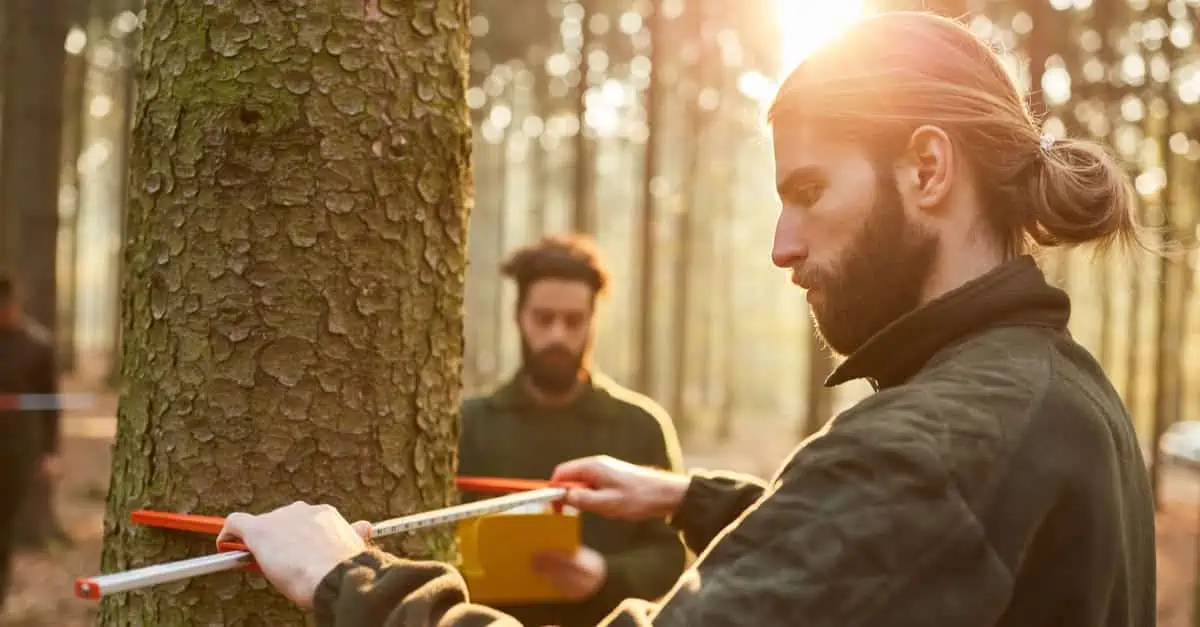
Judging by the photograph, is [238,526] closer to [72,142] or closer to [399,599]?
[399,599]

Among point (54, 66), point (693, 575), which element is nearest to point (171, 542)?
point (693, 575)

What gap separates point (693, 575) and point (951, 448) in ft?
1.20

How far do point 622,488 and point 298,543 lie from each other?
103 centimetres

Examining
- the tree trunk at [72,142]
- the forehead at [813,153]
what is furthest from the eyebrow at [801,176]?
the tree trunk at [72,142]

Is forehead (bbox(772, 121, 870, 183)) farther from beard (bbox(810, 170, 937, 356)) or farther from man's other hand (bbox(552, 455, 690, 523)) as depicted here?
man's other hand (bbox(552, 455, 690, 523))

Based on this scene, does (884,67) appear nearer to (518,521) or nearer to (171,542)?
(171,542)

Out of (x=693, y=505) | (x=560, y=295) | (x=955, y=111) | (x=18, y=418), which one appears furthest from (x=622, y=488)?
(x=18, y=418)

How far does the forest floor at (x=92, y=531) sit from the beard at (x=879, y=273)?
6133 mm

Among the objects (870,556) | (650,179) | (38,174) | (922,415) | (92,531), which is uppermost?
(650,179)

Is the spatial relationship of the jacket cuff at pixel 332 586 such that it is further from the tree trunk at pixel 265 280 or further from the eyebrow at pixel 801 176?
the eyebrow at pixel 801 176

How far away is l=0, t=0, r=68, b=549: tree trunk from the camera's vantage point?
11.6 m

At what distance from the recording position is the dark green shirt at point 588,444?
4.28 metres

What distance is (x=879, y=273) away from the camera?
1.75m

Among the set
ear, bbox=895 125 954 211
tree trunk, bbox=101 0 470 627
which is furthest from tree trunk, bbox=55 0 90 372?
ear, bbox=895 125 954 211
